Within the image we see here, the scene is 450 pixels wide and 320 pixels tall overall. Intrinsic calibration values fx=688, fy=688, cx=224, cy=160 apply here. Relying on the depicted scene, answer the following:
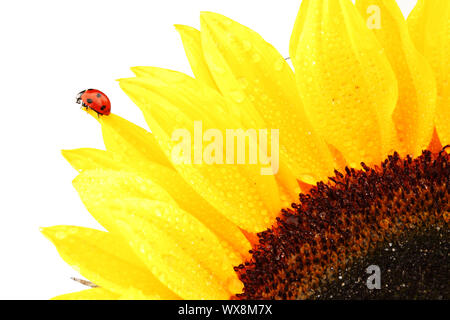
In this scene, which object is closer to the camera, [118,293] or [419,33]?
[118,293]

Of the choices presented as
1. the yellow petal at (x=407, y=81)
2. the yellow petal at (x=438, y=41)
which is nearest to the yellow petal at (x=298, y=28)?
the yellow petal at (x=407, y=81)

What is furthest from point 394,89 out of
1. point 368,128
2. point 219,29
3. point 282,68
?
point 219,29

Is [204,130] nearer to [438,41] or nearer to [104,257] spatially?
[104,257]

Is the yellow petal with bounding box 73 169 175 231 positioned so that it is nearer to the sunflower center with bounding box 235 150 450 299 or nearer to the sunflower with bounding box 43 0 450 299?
the sunflower with bounding box 43 0 450 299

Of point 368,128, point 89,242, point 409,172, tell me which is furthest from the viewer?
point 368,128
